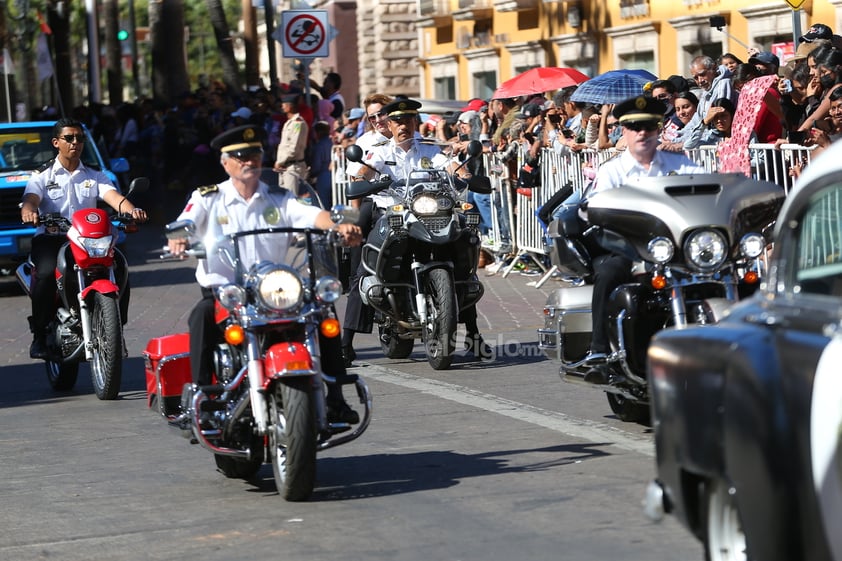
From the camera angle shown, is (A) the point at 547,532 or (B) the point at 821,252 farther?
(A) the point at 547,532

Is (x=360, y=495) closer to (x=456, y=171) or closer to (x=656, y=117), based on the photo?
(x=656, y=117)

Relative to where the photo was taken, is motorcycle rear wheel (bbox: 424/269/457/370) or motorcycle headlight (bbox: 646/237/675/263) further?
motorcycle rear wheel (bbox: 424/269/457/370)

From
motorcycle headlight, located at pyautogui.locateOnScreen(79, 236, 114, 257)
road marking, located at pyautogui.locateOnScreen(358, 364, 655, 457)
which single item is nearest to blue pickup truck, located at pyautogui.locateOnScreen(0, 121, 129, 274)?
motorcycle headlight, located at pyautogui.locateOnScreen(79, 236, 114, 257)

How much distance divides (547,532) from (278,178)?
250 cm

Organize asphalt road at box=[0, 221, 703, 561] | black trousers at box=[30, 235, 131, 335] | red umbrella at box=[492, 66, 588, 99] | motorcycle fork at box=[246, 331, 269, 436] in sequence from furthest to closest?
red umbrella at box=[492, 66, 588, 99] → black trousers at box=[30, 235, 131, 335] → motorcycle fork at box=[246, 331, 269, 436] → asphalt road at box=[0, 221, 703, 561]

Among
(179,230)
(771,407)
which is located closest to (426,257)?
(179,230)

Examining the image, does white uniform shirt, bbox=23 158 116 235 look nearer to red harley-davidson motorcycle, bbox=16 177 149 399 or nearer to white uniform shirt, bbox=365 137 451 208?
red harley-davidson motorcycle, bbox=16 177 149 399

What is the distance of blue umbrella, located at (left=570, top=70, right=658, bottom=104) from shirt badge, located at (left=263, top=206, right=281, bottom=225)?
9095mm

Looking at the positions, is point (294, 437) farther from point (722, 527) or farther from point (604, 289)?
point (722, 527)

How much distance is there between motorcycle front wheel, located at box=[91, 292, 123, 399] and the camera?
36.8 ft

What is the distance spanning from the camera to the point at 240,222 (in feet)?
26.3

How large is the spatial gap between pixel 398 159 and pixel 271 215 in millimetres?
4676

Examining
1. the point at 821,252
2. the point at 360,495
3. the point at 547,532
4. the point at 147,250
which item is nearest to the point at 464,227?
the point at 360,495

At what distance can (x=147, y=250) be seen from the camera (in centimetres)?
2575
